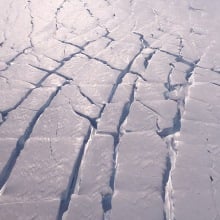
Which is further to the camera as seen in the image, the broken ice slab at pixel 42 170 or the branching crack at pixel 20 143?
the branching crack at pixel 20 143

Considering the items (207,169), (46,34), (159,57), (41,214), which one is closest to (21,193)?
(41,214)

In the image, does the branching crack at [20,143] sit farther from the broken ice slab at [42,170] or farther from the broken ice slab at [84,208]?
the broken ice slab at [84,208]

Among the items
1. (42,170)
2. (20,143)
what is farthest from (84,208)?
(20,143)

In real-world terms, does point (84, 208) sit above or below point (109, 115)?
below

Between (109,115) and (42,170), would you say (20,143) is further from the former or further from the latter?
(109,115)

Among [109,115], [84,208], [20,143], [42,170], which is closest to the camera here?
[84,208]

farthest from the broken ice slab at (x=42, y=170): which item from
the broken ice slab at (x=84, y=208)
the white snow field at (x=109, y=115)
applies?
the broken ice slab at (x=84, y=208)

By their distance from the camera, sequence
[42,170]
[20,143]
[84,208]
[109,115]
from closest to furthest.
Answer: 1. [84,208]
2. [42,170]
3. [20,143]
4. [109,115]

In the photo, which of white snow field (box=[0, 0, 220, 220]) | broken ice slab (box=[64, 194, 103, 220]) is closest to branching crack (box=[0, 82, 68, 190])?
white snow field (box=[0, 0, 220, 220])

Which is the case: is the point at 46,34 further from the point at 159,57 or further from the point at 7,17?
the point at 159,57
